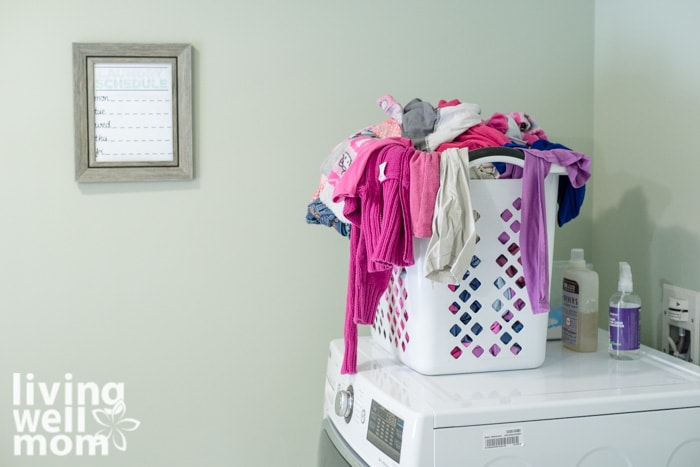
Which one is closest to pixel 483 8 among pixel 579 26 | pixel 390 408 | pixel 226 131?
pixel 579 26

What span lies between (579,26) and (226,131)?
3.29ft

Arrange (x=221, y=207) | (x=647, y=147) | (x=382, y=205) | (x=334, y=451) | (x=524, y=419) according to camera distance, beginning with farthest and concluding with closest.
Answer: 1. (x=221, y=207)
2. (x=647, y=147)
3. (x=334, y=451)
4. (x=382, y=205)
5. (x=524, y=419)

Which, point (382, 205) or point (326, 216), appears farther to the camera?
point (326, 216)

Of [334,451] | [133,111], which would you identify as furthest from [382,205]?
[133,111]

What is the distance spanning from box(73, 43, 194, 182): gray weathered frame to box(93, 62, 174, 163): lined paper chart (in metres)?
0.01

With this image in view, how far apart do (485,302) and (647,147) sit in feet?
2.18

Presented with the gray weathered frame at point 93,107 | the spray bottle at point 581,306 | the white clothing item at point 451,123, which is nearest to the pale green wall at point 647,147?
the spray bottle at point 581,306

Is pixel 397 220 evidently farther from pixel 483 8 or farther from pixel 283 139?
pixel 483 8

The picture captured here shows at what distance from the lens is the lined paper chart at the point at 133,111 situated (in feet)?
5.82

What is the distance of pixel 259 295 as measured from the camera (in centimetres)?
187

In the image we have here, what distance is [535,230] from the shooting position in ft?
4.24

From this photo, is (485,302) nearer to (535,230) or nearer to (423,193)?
(535,230)

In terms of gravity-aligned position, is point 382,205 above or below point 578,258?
above

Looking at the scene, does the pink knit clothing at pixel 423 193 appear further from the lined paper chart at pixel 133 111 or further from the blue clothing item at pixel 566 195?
the lined paper chart at pixel 133 111
